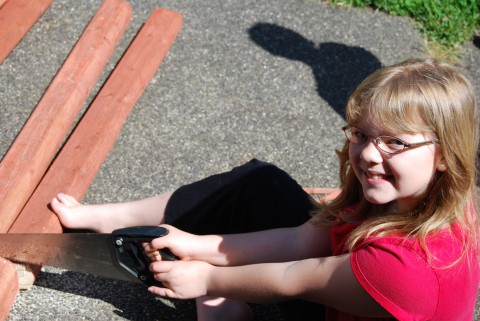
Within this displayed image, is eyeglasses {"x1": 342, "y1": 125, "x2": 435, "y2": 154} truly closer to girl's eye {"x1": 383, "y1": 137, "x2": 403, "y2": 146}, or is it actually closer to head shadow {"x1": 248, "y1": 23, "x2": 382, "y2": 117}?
girl's eye {"x1": 383, "y1": 137, "x2": 403, "y2": 146}

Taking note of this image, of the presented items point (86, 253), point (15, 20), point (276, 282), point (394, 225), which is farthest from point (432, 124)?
point (15, 20)

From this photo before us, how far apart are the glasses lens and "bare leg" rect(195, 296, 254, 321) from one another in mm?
997

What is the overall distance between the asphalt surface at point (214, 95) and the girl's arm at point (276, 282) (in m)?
0.46

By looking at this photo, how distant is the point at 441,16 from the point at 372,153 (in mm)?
3273

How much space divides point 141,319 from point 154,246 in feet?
1.48

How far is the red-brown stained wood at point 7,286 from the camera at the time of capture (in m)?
2.77

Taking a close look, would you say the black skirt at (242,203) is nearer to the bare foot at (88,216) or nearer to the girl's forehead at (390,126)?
the bare foot at (88,216)

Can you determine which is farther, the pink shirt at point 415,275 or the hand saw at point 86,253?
the hand saw at point 86,253

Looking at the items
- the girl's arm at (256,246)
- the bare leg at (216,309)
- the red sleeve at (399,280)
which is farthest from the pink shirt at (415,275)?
the bare leg at (216,309)

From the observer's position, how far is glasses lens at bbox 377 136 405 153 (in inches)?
88.2

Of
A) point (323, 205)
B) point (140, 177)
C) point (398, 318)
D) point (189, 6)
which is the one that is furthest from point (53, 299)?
point (189, 6)

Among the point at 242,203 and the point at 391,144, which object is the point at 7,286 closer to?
the point at 242,203

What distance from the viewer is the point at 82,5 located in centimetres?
450

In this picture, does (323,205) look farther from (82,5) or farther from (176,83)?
(82,5)
